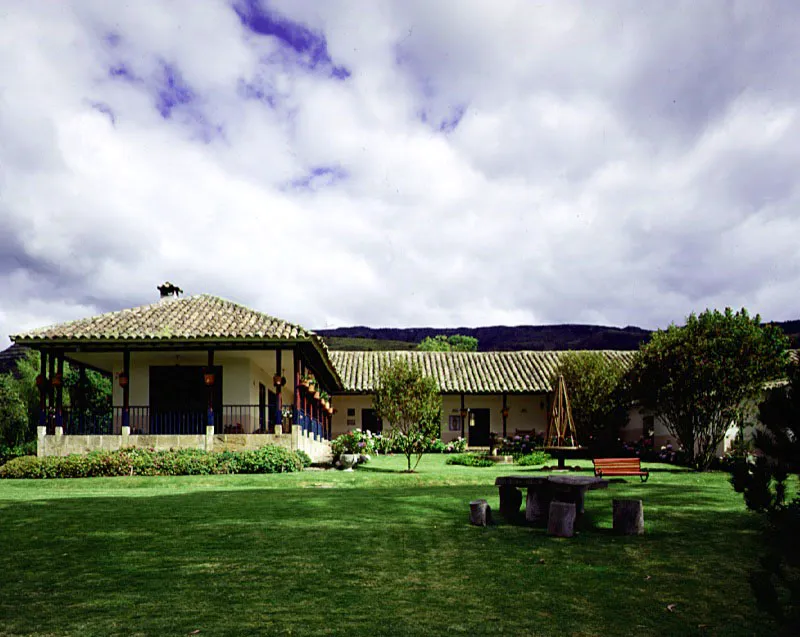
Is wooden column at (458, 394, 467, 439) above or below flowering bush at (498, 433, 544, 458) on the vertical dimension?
above


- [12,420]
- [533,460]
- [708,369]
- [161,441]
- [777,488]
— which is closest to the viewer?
[777,488]

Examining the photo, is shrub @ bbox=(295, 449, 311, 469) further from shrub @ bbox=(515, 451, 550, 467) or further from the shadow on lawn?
shrub @ bbox=(515, 451, 550, 467)

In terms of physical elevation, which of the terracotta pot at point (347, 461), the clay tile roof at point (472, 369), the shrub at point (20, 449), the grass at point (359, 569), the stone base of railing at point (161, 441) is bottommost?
the shrub at point (20, 449)

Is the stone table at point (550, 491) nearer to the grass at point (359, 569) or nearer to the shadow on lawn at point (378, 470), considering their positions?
the grass at point (359, 569)

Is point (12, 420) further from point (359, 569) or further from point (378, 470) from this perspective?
point (359, 569)

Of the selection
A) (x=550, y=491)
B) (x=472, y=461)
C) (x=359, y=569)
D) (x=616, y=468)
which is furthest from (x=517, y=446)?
(x=359, y=569)

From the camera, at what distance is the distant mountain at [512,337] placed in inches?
3465

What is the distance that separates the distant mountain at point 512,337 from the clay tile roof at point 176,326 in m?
61.1

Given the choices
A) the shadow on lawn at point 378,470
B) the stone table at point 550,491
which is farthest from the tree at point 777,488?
the shadow on lawn at point 378,470

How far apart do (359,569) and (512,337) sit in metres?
91.6

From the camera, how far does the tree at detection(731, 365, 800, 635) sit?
12.6ft

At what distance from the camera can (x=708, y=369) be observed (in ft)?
59.9

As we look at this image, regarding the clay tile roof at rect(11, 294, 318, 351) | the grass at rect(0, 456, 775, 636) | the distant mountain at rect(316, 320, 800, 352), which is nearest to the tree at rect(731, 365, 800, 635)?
the grass at rect(0, 456, 775, 636)

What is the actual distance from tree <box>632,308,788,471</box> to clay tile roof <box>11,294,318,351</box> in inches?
366
